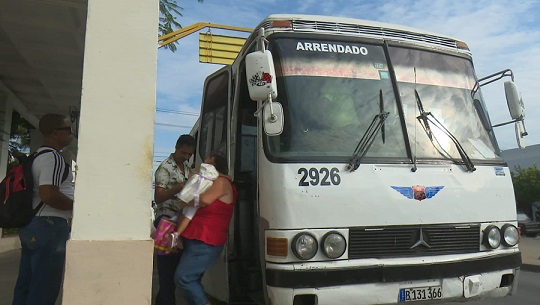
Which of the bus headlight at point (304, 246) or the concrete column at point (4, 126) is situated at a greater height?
the concrete column at point (4, 126)

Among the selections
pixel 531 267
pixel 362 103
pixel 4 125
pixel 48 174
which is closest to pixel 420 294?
pixel 362 103

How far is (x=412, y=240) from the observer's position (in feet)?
12.4

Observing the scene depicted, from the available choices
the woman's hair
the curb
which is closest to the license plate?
the woman's hair

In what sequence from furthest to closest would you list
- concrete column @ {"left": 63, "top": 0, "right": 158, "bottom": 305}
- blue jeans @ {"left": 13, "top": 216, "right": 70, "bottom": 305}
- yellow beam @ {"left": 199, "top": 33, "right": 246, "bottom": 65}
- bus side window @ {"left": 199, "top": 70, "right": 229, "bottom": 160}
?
yellow beam @ {"left": 199, "top": 33, "right": 246, "bottom": 65} → bus side window @ {"left": 199, "top": 70, "right": 229, "bottom": 160} → blue jeans @ {"left": 13, "top": 216, "right": 70, "bottom": 305} → concrete column @ {"left": 63, "top": 0, "right": 158, "bottom": 305}

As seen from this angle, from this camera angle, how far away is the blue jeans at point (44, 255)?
353cm

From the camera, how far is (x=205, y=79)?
5.77 m

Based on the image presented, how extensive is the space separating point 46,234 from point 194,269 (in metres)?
1.21

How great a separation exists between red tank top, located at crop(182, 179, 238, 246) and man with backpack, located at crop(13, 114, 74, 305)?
3.33 feet

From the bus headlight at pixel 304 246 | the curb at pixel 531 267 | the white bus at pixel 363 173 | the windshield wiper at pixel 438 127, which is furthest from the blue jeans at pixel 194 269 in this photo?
the curb at pixel 531 267

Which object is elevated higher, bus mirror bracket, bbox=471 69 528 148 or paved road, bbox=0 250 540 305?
bus mirror bracket, bbox=471 69 528 148

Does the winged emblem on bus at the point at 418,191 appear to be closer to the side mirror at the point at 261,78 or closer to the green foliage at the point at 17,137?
the side mirror at the point at 261,78

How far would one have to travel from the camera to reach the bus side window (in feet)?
16.5

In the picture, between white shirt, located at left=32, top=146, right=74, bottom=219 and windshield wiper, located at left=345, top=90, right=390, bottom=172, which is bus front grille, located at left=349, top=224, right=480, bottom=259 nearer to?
windshield wiper, located at left=345, top=90, right=390, bottom=172

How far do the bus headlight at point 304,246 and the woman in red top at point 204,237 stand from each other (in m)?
0.83
